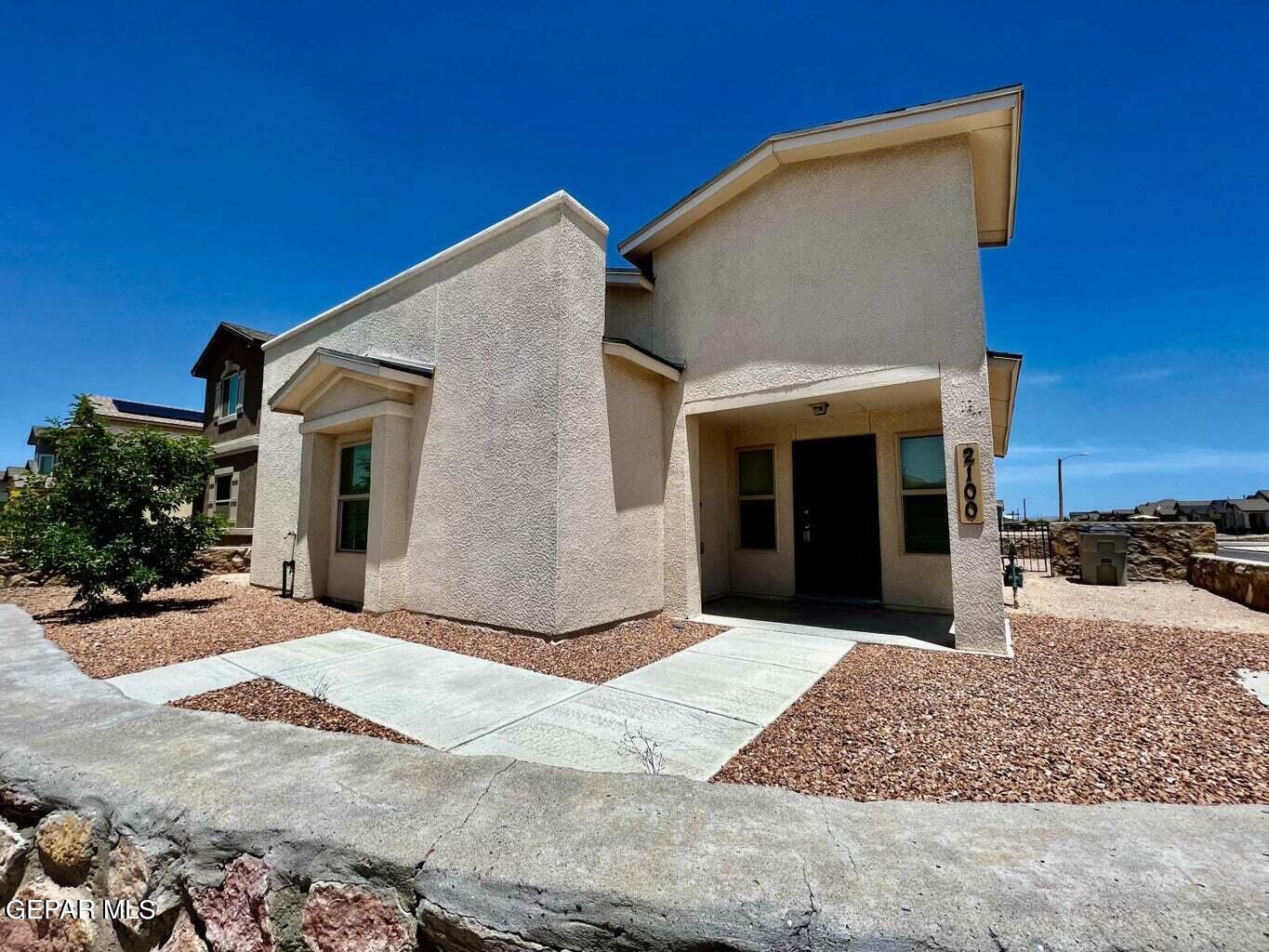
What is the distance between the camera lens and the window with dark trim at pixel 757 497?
9039 millimetres

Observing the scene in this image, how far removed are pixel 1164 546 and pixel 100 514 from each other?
60.6 ft

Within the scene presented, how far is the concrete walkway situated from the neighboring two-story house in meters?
10.6

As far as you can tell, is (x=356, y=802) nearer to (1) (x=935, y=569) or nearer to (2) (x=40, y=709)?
(2) (x=40, y=709)

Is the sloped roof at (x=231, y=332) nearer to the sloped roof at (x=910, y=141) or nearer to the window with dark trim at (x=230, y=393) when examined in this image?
the window with dark trim at (x=230, y=393)

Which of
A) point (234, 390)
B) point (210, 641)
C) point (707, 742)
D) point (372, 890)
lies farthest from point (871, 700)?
point (234, 390)

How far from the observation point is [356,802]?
6.26 feet

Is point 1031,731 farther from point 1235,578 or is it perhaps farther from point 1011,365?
point 1235,578

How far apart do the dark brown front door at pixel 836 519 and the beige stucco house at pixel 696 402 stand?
1.3 inches

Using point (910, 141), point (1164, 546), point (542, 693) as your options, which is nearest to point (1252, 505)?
point (1164, 546)

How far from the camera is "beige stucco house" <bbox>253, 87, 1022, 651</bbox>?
605 centimetres

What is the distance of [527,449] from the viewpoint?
250 inches

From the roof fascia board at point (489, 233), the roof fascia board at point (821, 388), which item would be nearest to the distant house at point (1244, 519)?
the roof fascia board at point (821, 388)

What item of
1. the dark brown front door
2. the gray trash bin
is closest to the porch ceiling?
the dark brown front door

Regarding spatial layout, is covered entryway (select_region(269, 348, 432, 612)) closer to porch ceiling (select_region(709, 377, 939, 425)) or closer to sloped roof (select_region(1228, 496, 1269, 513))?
porch ceiling (select_region(709, 377, 939, 425))
